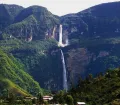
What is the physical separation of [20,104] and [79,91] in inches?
692

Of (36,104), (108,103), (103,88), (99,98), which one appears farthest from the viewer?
(36,104)

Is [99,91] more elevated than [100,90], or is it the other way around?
[100,90]

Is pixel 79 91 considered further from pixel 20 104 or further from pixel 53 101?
pixel 20 104

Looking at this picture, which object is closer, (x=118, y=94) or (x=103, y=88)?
(x=118, y=94)

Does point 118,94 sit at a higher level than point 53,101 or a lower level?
higher

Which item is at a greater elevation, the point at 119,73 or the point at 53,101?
the point at 119,73

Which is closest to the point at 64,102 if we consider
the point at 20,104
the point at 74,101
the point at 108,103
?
the point at 74,101

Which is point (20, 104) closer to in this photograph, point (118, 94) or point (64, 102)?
point (64, 102)

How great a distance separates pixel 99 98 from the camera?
9700cm

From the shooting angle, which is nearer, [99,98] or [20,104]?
[99,98]

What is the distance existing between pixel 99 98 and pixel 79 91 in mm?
19050

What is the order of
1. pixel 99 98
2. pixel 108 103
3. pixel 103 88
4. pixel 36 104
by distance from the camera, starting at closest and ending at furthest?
1. pixel 108 103
2. pixel 99 98
3. pixel 103 88
4. pixel 36 104

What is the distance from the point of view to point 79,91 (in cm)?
11562

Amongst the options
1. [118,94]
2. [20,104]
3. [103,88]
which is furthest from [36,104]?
[118,94]
